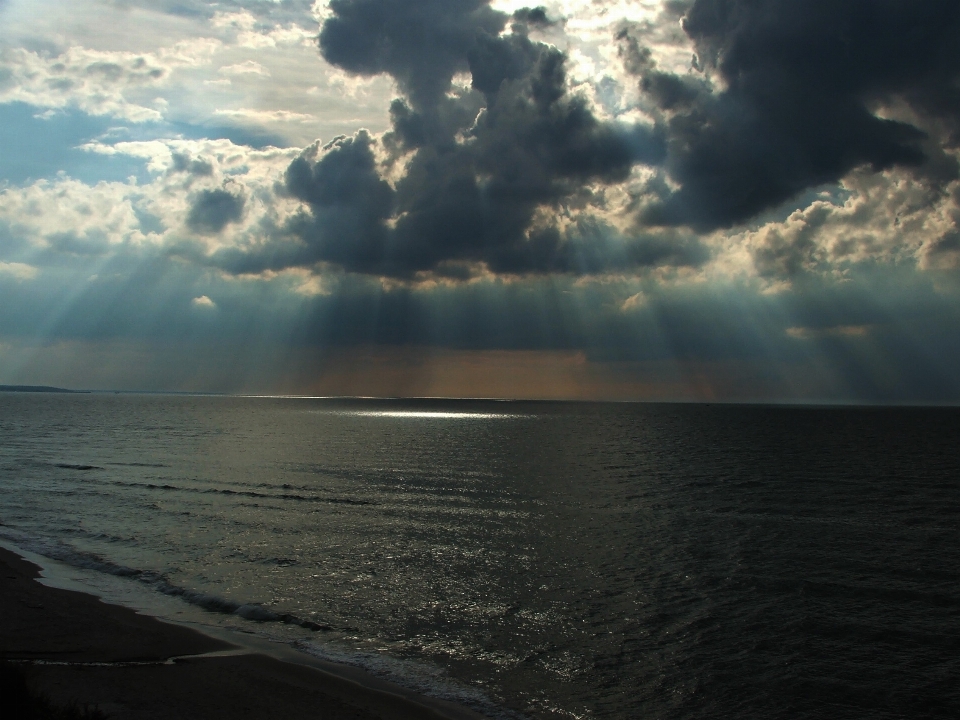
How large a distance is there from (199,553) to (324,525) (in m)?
7.17

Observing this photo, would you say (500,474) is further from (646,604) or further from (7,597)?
(7,597)

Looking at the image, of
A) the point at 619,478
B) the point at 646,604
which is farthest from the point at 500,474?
the point at 646,604

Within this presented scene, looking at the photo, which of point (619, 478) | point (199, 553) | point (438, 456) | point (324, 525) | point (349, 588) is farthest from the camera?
point (438, 456)

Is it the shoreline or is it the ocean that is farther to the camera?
the ocean

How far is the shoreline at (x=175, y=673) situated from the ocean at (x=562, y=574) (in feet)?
3.30

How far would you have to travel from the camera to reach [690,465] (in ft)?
206

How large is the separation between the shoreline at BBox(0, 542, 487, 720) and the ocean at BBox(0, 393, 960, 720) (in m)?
1.01

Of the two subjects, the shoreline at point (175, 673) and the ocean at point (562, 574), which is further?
the ocean at point (562, 574)

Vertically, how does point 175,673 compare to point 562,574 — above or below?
below

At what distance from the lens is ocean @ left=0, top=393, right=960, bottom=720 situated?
623 inches

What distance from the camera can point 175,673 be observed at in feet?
49.8

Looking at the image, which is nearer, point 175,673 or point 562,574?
point 175,673

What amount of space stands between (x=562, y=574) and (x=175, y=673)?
45.6 feet

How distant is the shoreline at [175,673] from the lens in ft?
44.5
